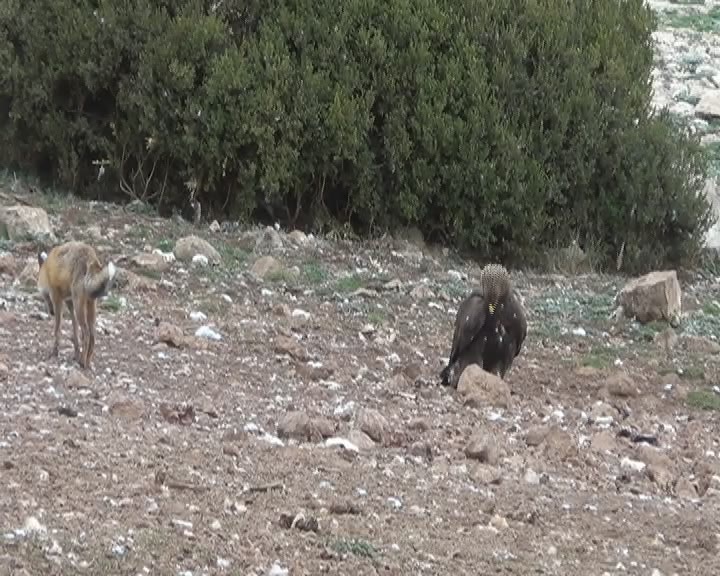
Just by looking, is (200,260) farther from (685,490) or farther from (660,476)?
(685,490)

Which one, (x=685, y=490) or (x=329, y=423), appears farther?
(x=329, y=423)

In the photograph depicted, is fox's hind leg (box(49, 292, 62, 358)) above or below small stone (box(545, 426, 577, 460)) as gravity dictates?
above

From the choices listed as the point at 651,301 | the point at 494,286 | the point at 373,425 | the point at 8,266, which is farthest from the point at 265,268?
the point at 373,425

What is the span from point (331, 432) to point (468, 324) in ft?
7.52

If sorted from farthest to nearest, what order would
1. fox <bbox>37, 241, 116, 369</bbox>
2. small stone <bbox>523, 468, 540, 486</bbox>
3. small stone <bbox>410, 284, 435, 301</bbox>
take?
small stone <bbox>410, 284, 435, 301</bbox>
fox <bbox>37, 241, 116, 369</bbox>
small stone <bbox>523, 468, 540, 486</bbox>

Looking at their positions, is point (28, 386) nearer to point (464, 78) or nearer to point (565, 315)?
point (565, 315)

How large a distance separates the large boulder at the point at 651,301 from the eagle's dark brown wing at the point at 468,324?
2446mm

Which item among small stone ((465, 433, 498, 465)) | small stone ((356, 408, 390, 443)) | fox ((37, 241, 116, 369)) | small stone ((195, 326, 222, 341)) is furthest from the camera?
small stone ((195, 326, 222, 341))

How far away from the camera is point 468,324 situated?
31.4 feet

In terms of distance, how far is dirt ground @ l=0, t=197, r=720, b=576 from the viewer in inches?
226

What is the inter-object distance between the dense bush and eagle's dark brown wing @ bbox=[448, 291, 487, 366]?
3.58 meters

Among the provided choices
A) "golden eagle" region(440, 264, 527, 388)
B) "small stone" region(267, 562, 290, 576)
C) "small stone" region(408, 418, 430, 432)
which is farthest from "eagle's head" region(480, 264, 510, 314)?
→ "small stone" region(267, 562, 290, 576)

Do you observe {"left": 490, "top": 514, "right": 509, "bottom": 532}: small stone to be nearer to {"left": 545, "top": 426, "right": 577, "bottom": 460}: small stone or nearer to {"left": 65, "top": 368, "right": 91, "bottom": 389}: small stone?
{"left": 545, "top": 426, "right": 577, "bottom": 460}: small stone

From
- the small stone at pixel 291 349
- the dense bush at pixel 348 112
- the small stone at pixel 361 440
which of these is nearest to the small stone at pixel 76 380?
the small stone at pixel 361 440
